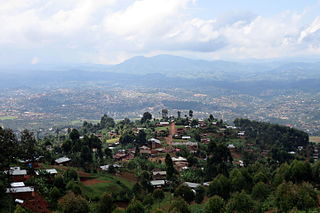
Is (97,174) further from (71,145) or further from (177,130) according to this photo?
(177,130)

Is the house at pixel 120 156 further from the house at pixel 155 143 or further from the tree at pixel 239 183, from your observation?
the tree at pixel 239 183

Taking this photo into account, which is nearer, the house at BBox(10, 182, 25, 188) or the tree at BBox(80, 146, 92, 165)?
the house at BBox(10, 182, 25, 188)

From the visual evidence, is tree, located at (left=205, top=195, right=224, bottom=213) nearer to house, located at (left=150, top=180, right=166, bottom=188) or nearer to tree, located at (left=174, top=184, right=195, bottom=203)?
tree, located at (left=174, top=184, right=195, bottom=203)

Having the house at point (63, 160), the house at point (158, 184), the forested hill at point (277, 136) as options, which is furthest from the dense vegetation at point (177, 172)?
the house at point (63, 160)

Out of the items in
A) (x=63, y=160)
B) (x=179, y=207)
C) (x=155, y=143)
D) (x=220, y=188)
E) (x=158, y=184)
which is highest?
(x=179, y=207)

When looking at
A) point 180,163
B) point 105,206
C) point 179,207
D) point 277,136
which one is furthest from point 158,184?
point 277,136

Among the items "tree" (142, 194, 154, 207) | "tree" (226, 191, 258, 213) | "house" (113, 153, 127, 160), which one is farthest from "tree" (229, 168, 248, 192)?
"house" (113, 153, 127, 160)

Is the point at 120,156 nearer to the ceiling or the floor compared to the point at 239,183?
nearer to the floor

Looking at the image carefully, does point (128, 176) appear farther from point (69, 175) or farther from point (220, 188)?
point (220, 188)

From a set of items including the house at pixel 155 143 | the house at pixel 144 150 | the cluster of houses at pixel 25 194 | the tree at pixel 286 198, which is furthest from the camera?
the house at pixel 155 143
